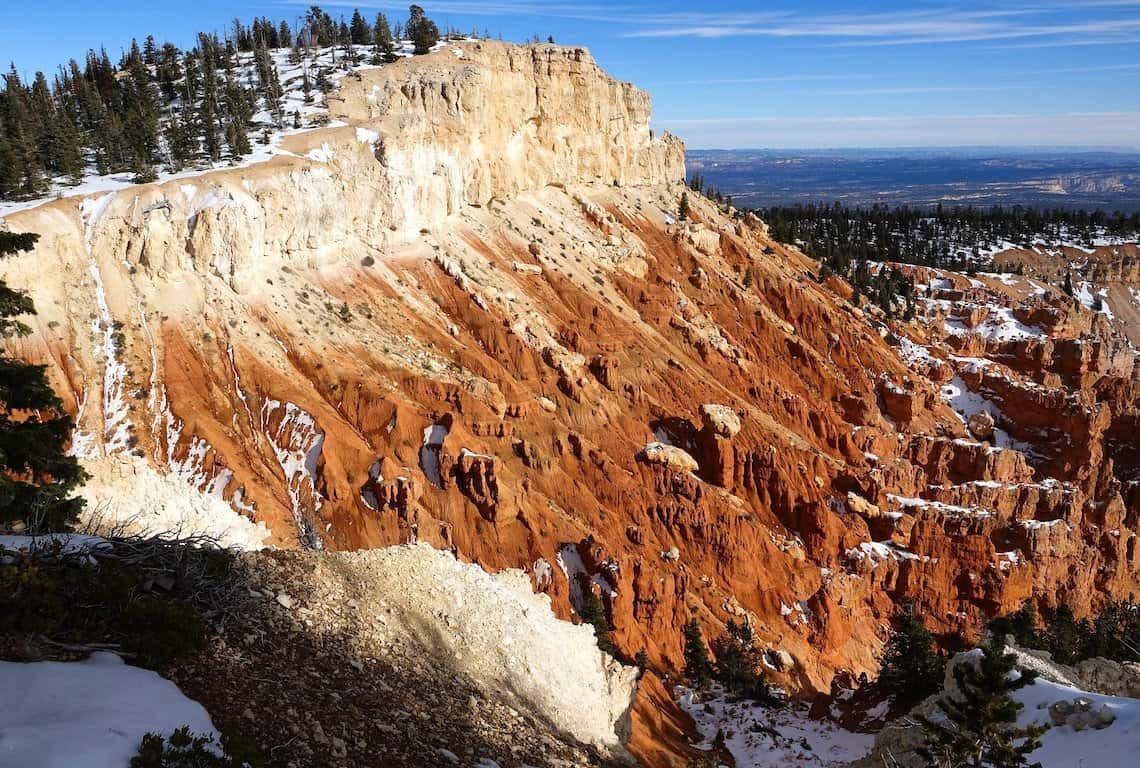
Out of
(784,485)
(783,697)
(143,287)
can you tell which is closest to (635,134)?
(784,485)

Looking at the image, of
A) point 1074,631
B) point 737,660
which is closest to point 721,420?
point 737,660

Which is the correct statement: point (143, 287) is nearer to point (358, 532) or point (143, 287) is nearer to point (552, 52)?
point (358, 532)

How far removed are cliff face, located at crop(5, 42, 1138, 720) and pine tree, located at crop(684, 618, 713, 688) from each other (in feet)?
4.33

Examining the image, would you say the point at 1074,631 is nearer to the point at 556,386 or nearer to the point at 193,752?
the point at 556,386

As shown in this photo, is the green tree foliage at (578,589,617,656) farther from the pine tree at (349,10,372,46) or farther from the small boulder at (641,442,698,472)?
the pine tree at (349,10,372,46)

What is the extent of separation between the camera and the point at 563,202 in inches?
2522

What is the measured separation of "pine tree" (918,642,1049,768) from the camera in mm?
12758

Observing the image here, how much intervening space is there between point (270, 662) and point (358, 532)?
23158 millimetres

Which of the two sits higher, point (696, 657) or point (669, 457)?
point (669, 457)

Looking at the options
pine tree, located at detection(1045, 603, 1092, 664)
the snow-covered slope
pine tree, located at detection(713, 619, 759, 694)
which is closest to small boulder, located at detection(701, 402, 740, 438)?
pine tree, located at detection(713, 619, 759, 694)

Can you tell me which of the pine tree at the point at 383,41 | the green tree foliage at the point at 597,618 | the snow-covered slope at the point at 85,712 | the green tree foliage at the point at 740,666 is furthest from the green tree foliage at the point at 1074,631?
the pine tree at the point at 383,41

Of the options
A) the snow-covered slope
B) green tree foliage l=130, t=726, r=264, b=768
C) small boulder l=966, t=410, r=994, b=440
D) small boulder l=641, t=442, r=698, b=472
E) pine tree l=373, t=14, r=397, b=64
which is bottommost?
small boulder l=966, t=410, r=994, b=440

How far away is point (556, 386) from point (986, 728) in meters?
34.8

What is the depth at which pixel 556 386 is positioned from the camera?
152 feet
